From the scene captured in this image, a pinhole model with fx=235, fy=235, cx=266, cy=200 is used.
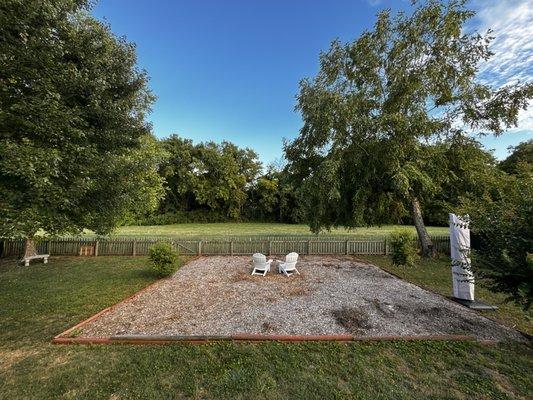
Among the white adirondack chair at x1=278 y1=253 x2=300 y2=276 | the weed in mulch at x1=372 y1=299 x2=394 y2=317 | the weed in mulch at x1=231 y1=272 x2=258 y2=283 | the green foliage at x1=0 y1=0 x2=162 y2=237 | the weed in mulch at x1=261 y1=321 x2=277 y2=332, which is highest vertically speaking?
the green foliage at x1=0 y1=0 x2=162 y2=237

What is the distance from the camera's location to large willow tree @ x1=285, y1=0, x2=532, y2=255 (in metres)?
10.6

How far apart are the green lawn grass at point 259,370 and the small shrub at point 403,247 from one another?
243 inches

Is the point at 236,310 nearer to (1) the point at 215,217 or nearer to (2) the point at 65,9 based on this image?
(2) the point at 65,9

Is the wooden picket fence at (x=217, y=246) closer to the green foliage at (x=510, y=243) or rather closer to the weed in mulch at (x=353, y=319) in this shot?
the weed in mulch at (x=353, y=319)

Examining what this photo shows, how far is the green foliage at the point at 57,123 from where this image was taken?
3.99 metres

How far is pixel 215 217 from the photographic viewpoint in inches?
1633

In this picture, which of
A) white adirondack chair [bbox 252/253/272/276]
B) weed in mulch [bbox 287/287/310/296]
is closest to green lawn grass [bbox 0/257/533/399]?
weed in mulch [bbox 287/287/310/296]

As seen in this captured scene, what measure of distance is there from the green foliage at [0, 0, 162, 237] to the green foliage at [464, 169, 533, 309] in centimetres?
777

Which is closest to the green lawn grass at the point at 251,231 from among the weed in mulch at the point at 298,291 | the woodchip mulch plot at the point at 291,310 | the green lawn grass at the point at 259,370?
the woodchip mulch plot at the point at 291,310

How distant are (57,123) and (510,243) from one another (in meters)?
8.63

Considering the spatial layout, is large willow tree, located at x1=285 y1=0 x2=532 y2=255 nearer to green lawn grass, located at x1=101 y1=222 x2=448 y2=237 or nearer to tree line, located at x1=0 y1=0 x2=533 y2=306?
tree line, located at x1=0 y1=0 x2=533 y2=306

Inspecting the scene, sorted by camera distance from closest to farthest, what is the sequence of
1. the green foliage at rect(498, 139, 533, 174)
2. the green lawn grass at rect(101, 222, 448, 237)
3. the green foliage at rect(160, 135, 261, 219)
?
the green lawn grass at rect(101, 222, 448, 237)
the green foliage at rect(498, 139, 533, 174)
the green foliage at rect(160, 135, 261, 219)

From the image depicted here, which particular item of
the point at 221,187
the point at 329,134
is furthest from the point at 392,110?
the point at 221,187

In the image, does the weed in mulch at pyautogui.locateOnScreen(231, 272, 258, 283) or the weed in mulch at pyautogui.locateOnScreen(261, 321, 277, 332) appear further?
the weed in mulch at pyautogui.locateOnScreen(231, 272, 258, 283)
